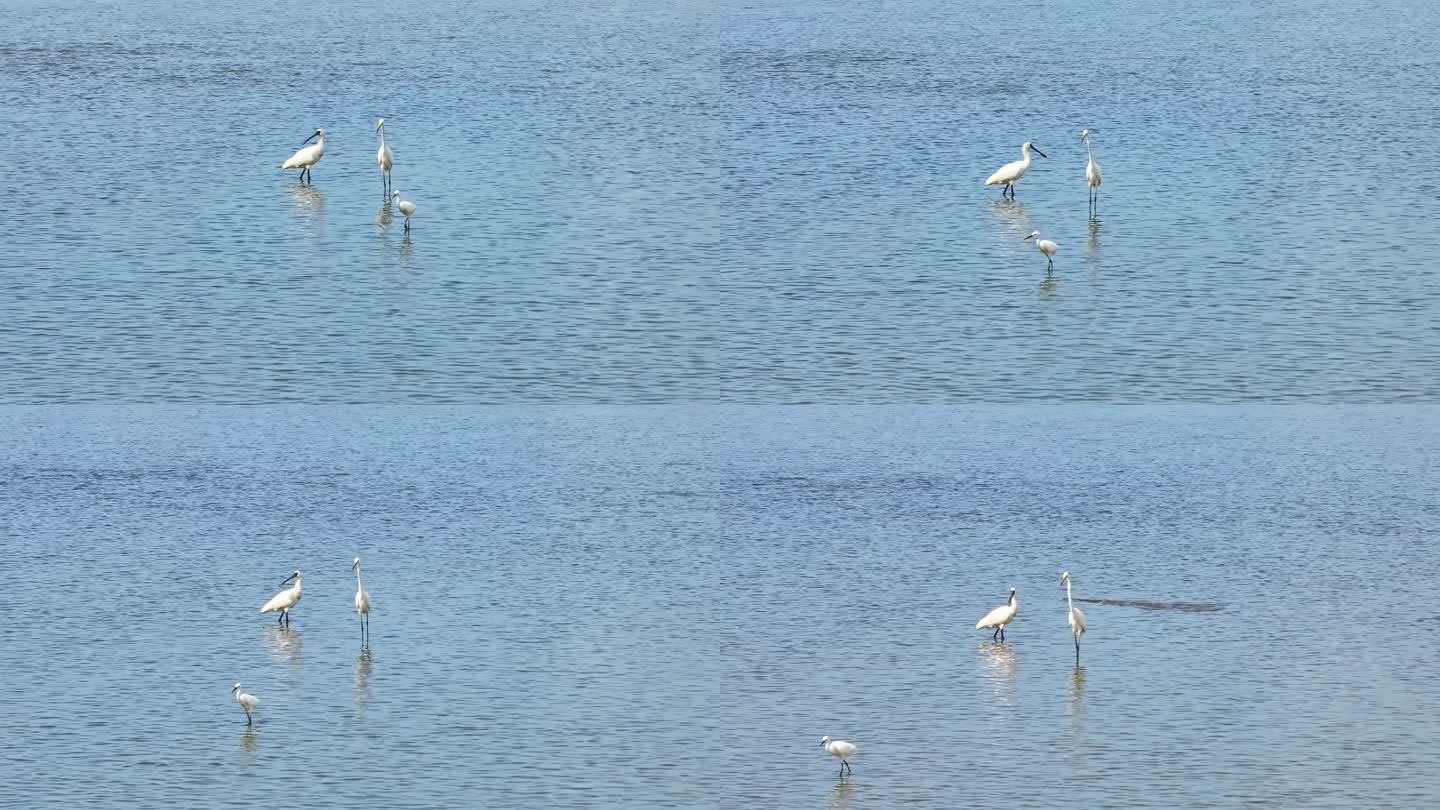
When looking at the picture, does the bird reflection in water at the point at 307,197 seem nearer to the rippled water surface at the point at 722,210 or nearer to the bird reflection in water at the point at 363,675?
the rippled water surface at the point at 722,210

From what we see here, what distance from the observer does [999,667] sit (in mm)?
22203

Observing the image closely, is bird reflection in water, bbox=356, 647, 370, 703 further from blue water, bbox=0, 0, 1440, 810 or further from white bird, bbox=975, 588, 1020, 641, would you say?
white bird, bbox=975, 588, 1020, 641

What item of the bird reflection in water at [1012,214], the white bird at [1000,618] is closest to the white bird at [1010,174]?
the bird reflection in water at [1012,214]

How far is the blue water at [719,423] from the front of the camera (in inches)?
811

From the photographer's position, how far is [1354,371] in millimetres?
31891

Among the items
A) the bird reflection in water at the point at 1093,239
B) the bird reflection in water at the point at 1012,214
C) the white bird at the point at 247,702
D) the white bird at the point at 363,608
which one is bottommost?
the white bird at the point at 247,702

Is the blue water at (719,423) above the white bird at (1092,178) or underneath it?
underneath

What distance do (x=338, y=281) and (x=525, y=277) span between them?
2.64 m

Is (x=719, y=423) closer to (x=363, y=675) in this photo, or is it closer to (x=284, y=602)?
(x=284, y=602)

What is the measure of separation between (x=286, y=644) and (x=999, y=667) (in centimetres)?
637

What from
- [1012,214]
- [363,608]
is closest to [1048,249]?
[1012,214]

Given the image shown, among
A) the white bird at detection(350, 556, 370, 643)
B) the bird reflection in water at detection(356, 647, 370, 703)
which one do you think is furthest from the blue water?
the white bird at detection(350, 556, 370, 643)

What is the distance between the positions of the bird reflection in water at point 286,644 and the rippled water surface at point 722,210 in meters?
8.42

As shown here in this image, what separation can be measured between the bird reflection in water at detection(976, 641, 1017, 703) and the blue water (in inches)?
2.1
